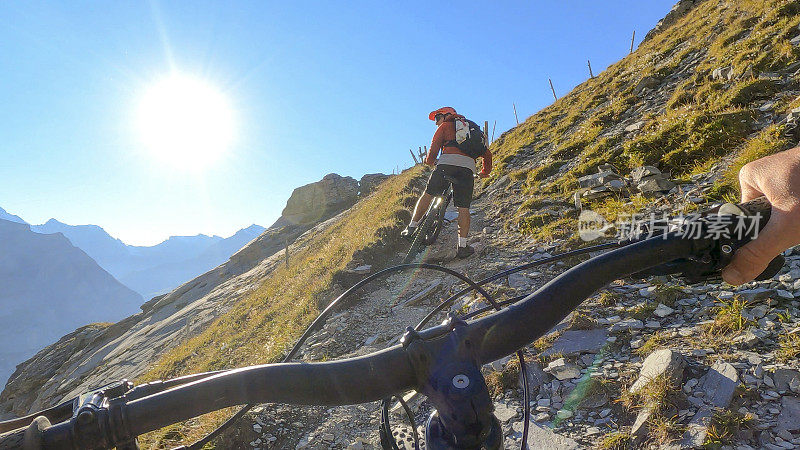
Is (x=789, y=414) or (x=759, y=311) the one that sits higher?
(x=759, y=311)

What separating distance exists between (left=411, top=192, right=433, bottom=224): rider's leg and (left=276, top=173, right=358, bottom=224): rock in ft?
123

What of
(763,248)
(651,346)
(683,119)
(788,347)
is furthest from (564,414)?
(683,119)

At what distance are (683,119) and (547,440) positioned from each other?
9.72 meters

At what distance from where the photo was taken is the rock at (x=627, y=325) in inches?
177

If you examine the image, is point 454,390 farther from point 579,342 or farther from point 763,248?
point 579,342

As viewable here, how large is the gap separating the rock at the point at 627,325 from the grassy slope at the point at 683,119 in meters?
3.52

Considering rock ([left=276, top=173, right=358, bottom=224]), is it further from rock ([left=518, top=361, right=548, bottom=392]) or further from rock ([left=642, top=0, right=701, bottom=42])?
rock ([left=518, top=361, right=548, bottom=392])

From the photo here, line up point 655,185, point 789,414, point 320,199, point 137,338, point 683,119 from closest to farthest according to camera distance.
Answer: point 789,414 < point 655,185 < point 683,119 < point 137,338 < point 320,199

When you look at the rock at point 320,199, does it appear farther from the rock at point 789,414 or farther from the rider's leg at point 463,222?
the rock at point 789,414

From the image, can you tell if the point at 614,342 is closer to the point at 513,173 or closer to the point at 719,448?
the point at 719,448

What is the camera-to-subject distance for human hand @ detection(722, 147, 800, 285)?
1354mm

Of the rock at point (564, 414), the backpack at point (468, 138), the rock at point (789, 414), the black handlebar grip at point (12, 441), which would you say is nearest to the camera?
the black handlebar grip at point (12, 441)

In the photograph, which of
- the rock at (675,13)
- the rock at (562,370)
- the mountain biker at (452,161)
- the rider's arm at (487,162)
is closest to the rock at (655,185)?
the rider's arm at (487,162)

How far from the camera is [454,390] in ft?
3.31
